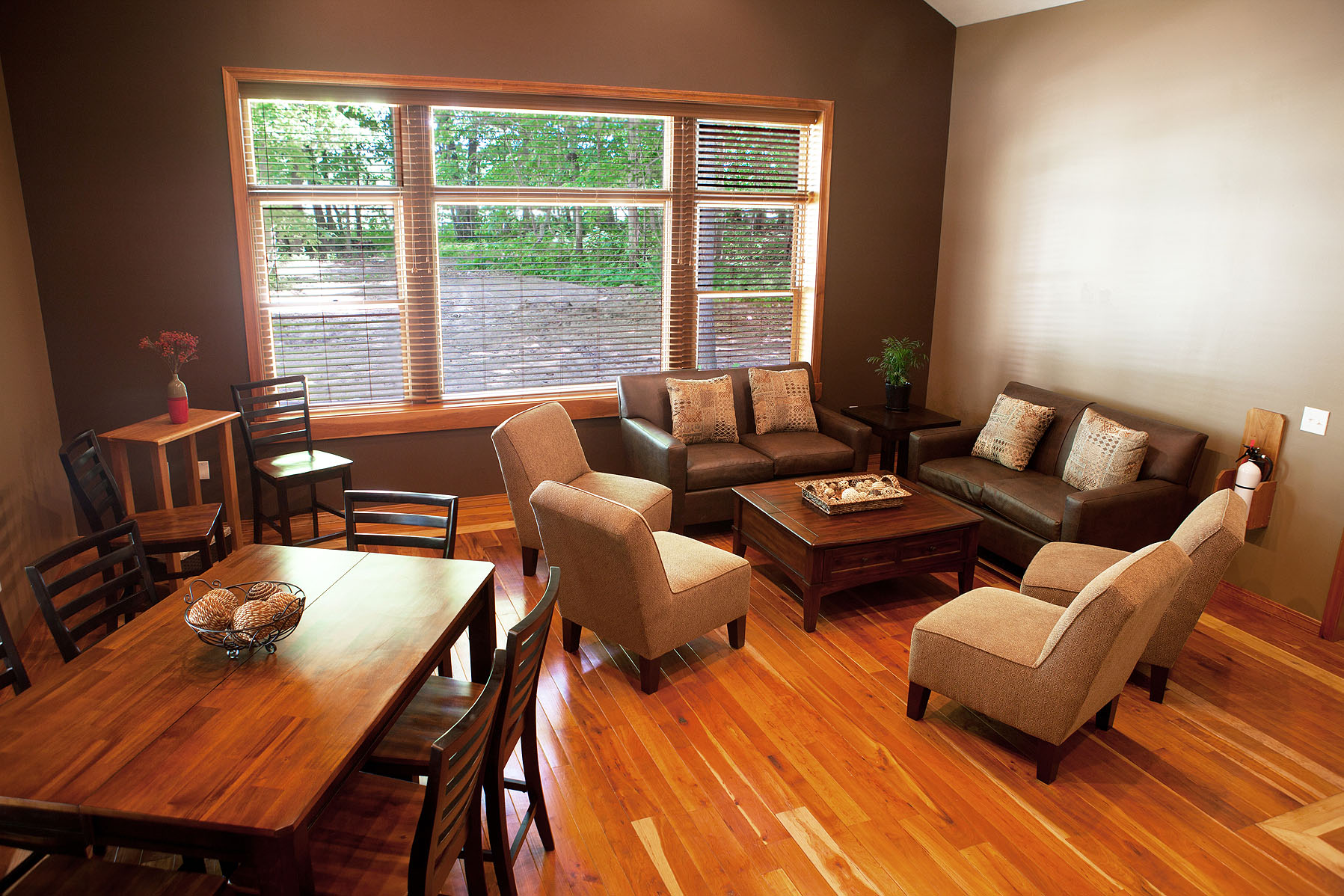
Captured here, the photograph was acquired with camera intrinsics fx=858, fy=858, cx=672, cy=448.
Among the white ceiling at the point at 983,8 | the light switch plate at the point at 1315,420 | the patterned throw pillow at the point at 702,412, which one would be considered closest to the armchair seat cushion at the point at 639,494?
the patterned throw pillow at the point at 702,412

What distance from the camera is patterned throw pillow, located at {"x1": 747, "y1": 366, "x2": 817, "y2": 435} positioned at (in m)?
5.54

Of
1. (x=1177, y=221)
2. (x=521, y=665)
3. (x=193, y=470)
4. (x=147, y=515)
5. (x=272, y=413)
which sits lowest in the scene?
(x=147, y=515)

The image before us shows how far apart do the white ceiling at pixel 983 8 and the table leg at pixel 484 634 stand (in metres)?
4.86

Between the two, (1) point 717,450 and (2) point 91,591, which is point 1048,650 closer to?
(1) point 717,450

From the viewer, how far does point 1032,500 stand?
4.36 meters

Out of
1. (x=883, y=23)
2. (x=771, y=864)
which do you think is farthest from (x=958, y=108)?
(x=771, y=864)

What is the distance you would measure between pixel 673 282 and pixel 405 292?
1760 millimetres

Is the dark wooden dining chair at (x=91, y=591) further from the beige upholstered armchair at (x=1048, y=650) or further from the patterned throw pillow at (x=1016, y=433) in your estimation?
the patterned throw pillow at (x=1016, y=433)

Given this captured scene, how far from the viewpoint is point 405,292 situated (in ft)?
17.2

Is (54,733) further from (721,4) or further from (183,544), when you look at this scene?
(721,4)

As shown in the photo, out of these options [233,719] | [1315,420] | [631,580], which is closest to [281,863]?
[233,719]

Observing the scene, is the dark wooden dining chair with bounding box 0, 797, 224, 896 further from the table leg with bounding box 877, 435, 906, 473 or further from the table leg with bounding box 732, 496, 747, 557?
the table leg with bounding box 877, 435, 906, 473

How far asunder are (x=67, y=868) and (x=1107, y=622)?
2743 millimetres

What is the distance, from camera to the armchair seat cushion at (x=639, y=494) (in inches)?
169
